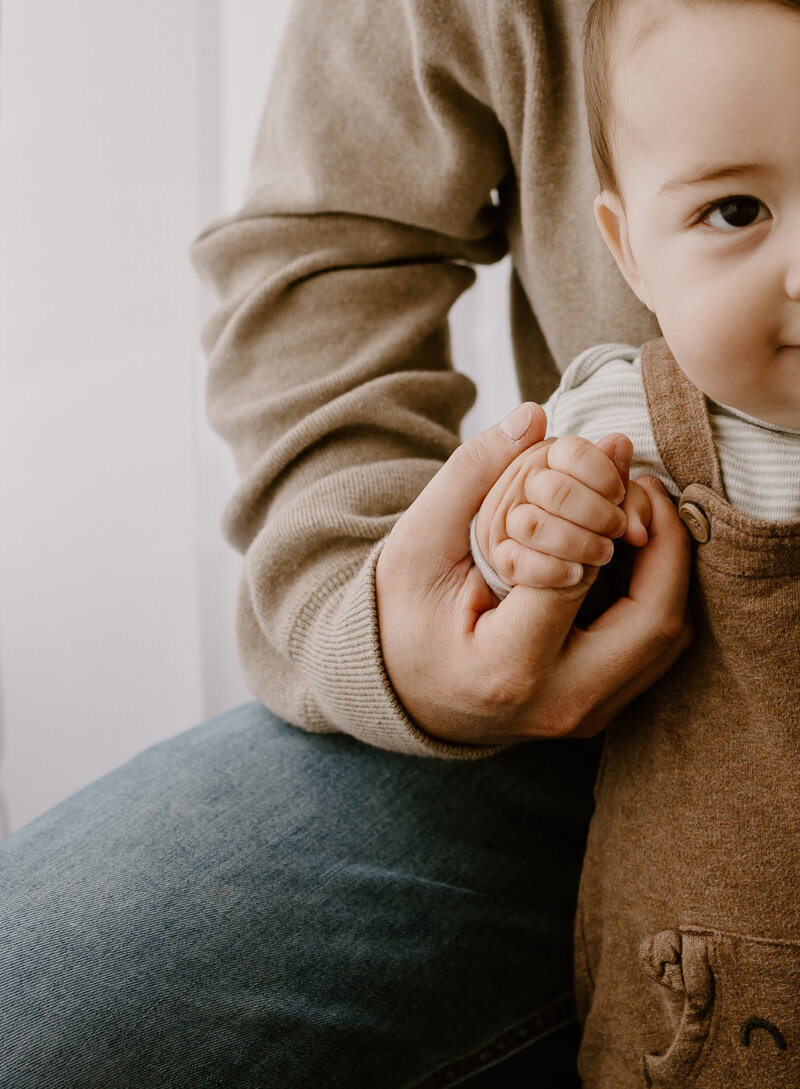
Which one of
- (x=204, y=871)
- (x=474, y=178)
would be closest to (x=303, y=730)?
(x=204, y=871)

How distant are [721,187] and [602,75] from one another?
0.44 ft

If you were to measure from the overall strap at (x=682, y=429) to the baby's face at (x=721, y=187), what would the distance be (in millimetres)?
31

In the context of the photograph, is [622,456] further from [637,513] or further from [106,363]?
[106,363]

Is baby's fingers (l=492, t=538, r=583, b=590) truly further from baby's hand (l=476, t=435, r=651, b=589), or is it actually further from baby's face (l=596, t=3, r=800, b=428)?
baby's face (l=596, t=3, r=800, b=428)

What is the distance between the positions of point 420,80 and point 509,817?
2.18ft

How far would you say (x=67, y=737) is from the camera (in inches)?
47.3

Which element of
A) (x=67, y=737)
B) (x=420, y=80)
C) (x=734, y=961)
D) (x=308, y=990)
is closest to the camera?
(x=734, y=961)

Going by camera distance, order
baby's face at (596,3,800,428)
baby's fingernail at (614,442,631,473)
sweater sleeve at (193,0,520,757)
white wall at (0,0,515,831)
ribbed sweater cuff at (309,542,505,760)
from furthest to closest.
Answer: white wall at (0,0,515,831) → sweater sleeve at (193,0,520,757) → ribbed sweater cuff at (309,542,505,760) → baby's fingernail at (614,442,631,473) → baby's face at (596,3,800,428)

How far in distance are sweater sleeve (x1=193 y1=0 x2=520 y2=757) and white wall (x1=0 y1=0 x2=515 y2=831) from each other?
0.15 metres

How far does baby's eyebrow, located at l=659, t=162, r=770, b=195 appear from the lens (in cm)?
53

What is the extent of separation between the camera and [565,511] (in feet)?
1.97

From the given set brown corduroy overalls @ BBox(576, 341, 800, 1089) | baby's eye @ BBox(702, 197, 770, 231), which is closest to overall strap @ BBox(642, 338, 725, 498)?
brown corduroy overalls @ BBox(576, 341, 800, 1089)

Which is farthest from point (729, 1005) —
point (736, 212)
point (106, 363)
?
point (106, 363)

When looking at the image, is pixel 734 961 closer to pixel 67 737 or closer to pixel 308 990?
pixel 308 990
